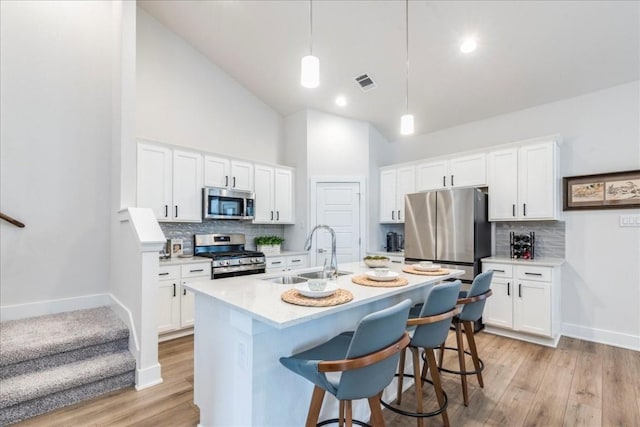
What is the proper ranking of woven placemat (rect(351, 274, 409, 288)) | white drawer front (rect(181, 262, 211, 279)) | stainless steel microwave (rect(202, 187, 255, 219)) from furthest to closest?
stainless steel microwave (rect(202, 187, 255, 219))
white drawer front (rect(181, 262, 211, 279))
woven placemat (rect(351, 274, 409, 288))

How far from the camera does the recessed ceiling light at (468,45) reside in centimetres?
331

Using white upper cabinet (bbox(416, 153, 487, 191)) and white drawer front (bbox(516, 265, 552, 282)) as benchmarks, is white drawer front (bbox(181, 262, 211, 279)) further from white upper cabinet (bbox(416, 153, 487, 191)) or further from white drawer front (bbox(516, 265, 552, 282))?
white drawer front (bbox(516, 265, 552, 282))

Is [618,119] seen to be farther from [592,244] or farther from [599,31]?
[592,244]

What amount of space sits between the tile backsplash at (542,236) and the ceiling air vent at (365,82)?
8.79 ft

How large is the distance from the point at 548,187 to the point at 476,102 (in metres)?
1.46

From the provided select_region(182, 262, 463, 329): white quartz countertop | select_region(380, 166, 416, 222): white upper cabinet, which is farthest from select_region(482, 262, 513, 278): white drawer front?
select_region(182, 262, 463, 329): white quartz countertop

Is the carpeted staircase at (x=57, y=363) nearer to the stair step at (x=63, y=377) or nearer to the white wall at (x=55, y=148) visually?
the stair step at (x=63, y=377)

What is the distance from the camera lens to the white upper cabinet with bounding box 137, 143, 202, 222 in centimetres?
363

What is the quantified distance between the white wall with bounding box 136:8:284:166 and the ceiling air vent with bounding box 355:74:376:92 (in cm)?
177

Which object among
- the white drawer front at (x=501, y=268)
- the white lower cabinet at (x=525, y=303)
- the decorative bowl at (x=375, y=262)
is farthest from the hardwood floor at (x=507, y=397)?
the decorative bowl at (x=375, y=262)

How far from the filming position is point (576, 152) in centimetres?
376

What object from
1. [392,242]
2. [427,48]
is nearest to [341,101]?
[427,48]

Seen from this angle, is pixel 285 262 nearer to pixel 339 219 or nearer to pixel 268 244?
pixel 268 244

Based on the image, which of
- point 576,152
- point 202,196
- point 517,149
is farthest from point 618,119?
point 202,196
